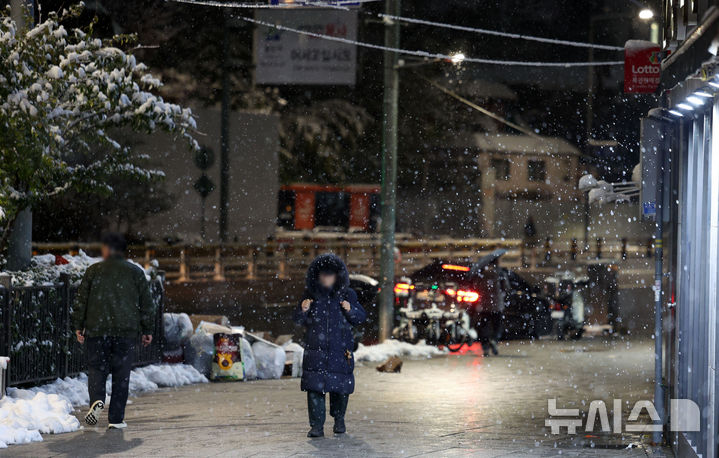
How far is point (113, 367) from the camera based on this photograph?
30.1 ft

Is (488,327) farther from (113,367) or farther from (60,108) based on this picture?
(113,367)

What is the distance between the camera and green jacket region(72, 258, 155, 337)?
9.05m

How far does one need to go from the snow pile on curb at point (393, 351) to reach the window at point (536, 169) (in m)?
51.2

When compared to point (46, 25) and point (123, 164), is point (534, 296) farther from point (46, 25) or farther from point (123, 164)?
point (46, 25)

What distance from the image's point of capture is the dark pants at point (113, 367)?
909 cm

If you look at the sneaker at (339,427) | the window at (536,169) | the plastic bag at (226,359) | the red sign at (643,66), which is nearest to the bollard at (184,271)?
the plastic bag at (226,359)

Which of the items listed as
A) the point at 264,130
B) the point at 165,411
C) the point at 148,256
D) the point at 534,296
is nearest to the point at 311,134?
the point at 264,130

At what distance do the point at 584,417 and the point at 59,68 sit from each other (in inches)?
263

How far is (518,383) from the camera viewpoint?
12953 mm

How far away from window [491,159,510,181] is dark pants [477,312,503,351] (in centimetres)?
4909

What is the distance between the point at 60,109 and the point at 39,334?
2.85 meters

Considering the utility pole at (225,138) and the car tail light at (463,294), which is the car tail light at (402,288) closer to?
the car tail light at (463,294)

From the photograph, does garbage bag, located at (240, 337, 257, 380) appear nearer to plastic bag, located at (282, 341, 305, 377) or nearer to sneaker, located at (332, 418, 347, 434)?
plastic bag, located at (282, 341, 305, 377)

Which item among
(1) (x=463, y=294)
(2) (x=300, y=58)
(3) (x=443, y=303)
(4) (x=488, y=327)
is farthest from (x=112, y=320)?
(2) (x=300, y=58)
